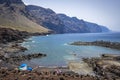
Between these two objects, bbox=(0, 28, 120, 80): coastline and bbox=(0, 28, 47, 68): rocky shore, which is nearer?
bbox=(0, 28, 120, 80): coastline

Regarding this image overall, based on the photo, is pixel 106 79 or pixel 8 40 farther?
pixel 8 40

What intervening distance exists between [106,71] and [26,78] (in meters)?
28.3

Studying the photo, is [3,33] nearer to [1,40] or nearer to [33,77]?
[1,40]

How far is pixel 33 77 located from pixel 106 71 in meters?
26.6

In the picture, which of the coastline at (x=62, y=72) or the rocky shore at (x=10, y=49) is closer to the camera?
the coastline at (x=62, y=72)

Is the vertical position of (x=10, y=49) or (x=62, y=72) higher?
(x=62, y=72)

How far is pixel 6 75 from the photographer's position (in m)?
43.8

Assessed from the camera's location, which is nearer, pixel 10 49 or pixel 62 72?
pixel 62 72

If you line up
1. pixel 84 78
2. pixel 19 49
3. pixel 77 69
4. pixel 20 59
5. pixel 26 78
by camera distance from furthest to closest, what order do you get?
pixel 19 49 < pixel 20 59 < pixel 77 69 < pixel 84 78 < pixel 26 78

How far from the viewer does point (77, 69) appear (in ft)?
210

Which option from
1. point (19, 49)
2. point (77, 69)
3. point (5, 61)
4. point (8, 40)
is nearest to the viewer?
point (77, 69)

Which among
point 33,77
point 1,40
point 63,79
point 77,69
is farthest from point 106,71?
→ point 1,40

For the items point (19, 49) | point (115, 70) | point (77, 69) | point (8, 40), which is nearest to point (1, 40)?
point (8, 40)

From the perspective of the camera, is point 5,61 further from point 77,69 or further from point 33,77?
point 33,77
